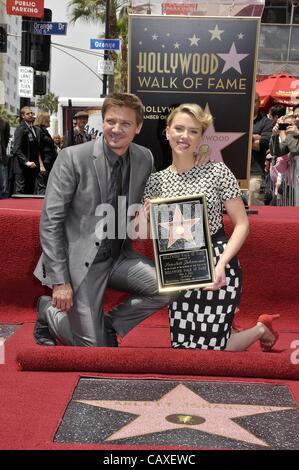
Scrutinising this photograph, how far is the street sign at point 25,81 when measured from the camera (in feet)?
43.7

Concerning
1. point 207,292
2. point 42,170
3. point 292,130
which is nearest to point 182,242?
point 207,292

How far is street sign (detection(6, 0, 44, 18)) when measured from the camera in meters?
13.0

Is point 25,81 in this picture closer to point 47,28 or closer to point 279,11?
point 47,28

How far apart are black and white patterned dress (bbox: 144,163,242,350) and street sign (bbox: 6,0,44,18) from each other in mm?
10456

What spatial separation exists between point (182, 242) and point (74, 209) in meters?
0.61

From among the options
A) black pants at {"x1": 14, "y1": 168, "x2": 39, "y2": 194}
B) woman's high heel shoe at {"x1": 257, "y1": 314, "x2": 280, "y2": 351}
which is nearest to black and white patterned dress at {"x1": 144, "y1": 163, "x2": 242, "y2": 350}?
woman's high heel shoe at {"x1": 257, "y1": 314, "x2": 280, "y2": 351}

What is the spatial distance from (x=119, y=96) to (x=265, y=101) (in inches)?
475

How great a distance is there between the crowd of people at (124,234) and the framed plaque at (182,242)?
0.27 ft

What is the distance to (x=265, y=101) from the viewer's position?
49.5 feet

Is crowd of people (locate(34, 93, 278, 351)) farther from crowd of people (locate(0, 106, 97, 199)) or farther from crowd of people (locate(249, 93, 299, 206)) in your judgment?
crowd of people (locate(0, 106, 97, 199))

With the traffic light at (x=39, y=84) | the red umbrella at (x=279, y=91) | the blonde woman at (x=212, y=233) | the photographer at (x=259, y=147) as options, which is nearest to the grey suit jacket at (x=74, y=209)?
the blonde woman at (x=212, y=233)

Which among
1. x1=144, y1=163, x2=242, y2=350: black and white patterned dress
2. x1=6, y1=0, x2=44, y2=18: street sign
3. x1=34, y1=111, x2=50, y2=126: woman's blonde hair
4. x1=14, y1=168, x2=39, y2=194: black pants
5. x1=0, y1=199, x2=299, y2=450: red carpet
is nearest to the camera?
x1=0, y1=199, x2=299, y2=450: red carpet

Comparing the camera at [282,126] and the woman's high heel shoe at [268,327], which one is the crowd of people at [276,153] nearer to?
the camera at [282,126]

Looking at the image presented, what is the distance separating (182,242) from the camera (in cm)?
356
